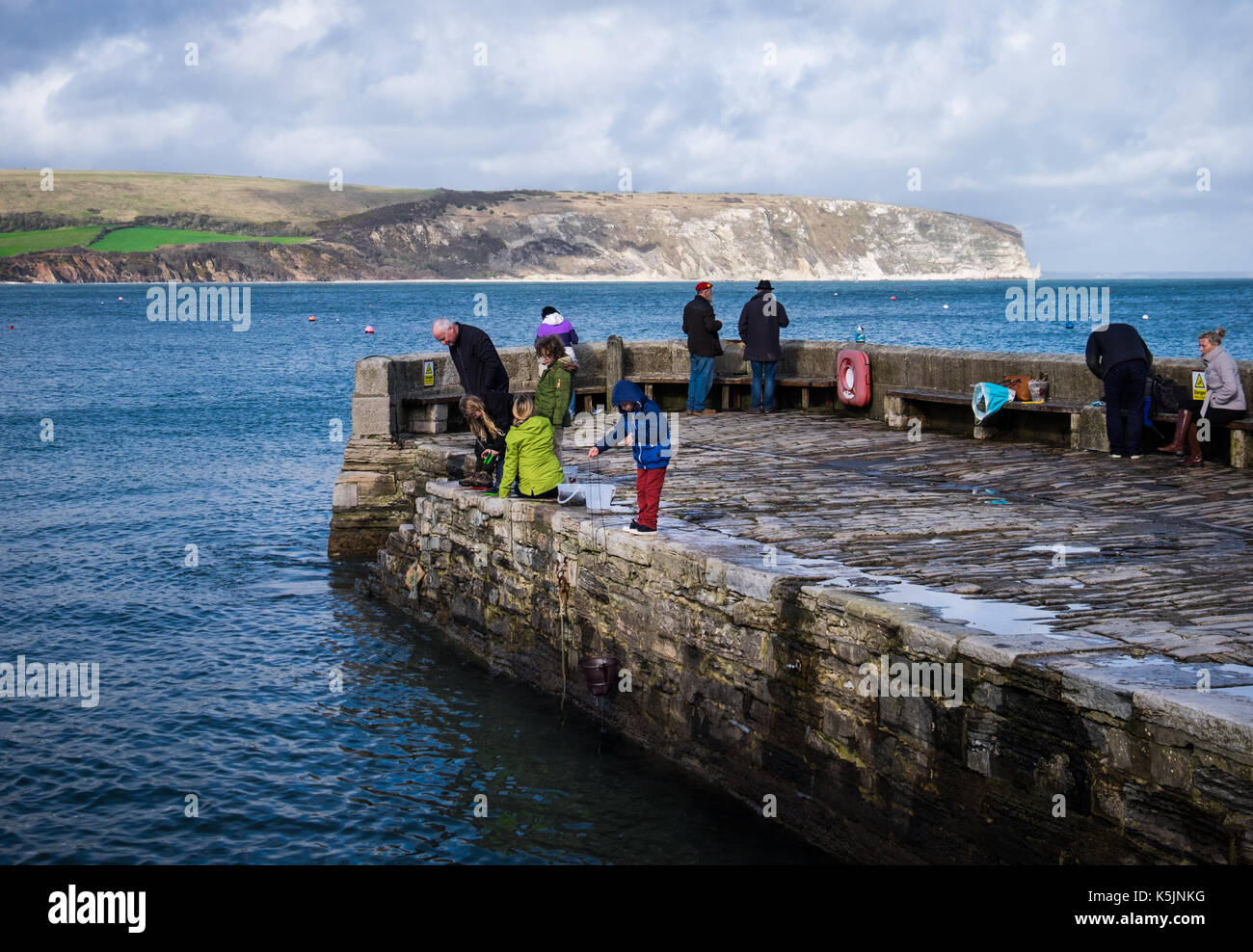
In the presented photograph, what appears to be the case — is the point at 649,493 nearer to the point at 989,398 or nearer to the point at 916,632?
the point at 916,632

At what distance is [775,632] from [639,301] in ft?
379

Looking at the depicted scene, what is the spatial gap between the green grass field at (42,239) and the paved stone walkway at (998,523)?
165 meters

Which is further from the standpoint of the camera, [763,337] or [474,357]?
[763,337]

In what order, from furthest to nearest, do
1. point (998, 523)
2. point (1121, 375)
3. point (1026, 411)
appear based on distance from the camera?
point (1026, 411), point (1121, 375), point (998, 523)

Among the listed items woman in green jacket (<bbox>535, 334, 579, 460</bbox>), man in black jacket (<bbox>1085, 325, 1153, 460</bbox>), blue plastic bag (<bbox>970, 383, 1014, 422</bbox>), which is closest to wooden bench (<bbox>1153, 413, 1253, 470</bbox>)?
man in black jacket (<bbox>1085, 325, 1153, 460</bbox>)

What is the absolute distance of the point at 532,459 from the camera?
1137cm

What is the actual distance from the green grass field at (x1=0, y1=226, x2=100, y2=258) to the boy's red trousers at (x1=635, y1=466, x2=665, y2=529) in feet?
548

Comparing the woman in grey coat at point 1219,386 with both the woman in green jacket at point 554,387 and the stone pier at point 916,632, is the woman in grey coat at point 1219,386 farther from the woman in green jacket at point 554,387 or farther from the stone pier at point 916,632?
the woman in green jacket at point 554,387

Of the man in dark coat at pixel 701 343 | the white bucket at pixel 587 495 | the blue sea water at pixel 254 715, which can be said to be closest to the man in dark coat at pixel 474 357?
the white bucket at pixel 587 495

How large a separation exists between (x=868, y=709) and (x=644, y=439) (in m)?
2.79

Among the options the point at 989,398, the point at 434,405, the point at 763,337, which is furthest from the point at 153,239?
the point at 989,398

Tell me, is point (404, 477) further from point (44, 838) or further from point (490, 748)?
point (44, 838)
